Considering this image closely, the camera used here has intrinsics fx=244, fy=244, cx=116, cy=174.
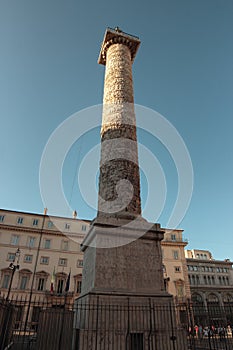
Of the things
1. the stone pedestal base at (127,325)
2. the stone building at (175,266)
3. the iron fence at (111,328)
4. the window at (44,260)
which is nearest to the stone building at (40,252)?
the window at (44,260)

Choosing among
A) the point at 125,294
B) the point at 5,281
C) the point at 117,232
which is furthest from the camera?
the point at 5,281

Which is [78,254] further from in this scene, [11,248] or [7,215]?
[7,215]

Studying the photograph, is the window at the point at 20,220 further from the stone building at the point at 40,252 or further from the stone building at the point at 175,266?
the stone building at the point at 175,266

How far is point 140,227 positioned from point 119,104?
197 inches

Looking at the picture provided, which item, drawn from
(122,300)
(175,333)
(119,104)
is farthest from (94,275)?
(119,104)

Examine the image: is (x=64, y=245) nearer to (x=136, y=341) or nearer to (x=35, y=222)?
(x=35, y=222)

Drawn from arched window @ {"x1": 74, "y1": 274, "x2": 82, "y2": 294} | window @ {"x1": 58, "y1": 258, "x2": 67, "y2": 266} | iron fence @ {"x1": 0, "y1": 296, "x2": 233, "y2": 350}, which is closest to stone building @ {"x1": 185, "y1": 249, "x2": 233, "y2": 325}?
arched window @ {"x1": 74, "y1": 274, "x2": 82, "y2": 294}

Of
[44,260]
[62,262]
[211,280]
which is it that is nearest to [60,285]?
[62,262]

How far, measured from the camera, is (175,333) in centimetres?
586

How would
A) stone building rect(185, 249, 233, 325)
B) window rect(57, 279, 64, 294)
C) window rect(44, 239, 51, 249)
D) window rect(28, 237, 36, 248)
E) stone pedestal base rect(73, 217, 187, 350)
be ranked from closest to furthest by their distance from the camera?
stone pedestal base rect(73, 217, 187, 350), window rect(57, 279, 64, 294), window rect(28, 237, 36, 248), window rect(44, 239, 51, 249), stone building rect(185, 249, 233, 325)

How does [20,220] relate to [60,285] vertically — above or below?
above

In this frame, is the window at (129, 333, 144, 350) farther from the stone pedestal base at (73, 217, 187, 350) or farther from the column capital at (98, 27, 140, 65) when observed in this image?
the column capital at (98, 27, 140, 65)

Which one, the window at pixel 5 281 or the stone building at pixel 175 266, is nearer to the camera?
the window at pixel 5 281

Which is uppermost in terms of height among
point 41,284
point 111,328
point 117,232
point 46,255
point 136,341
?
point 46,255
